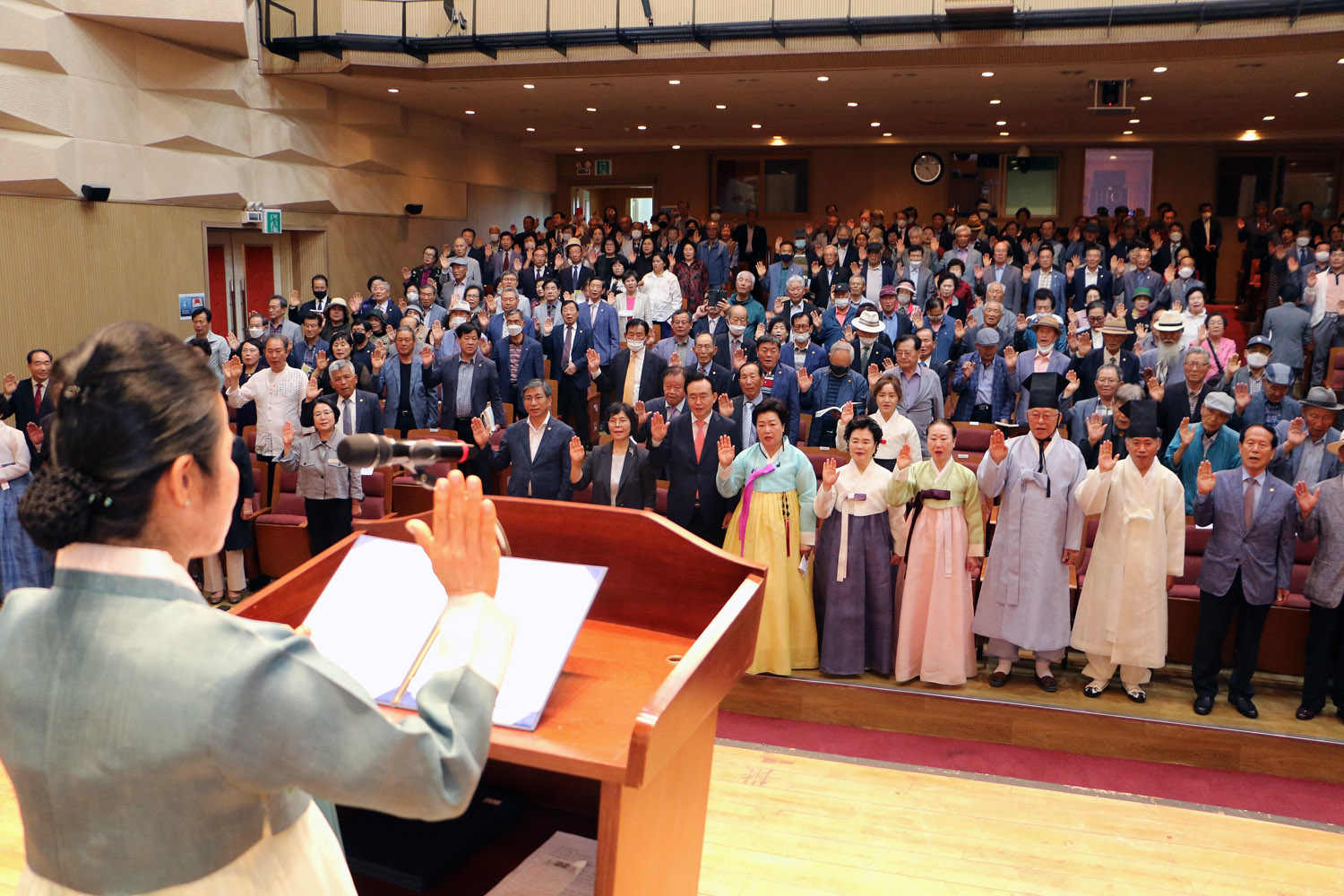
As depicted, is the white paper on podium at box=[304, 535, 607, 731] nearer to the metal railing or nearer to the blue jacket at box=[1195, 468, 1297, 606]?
the blue jacket at box=[1195, 468, 1297, 606]

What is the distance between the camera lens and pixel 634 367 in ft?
28.0

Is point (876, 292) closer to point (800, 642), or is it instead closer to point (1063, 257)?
point (1063, 257)

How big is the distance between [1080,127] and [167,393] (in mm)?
16758

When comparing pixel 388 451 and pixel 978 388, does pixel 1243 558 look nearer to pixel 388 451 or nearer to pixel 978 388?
pixel 978 388

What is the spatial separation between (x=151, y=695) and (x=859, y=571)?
4748 millimetres

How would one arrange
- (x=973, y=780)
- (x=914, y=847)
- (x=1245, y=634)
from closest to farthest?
(x=914, y=847), (x=973, y=780), (x=1245, y=634)

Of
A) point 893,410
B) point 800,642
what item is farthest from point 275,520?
point 893,410

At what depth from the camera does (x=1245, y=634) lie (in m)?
5.11

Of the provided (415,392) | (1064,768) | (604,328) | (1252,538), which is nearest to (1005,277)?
(604,328)

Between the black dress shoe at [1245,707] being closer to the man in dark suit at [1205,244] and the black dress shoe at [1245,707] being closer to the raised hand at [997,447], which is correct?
the raised hand at [997,447]

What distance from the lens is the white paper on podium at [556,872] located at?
68.2 inches

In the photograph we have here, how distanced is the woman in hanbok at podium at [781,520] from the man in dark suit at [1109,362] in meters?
2.99

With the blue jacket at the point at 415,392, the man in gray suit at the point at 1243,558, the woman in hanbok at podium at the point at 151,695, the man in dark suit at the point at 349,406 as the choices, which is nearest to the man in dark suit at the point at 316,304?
the blue jacket at the point at 415,392

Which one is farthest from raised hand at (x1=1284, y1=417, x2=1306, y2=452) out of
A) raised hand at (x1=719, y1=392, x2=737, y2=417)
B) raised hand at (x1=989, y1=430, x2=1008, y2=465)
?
raised hand at (x1=719, y1=392, x2=737, y2=417)
